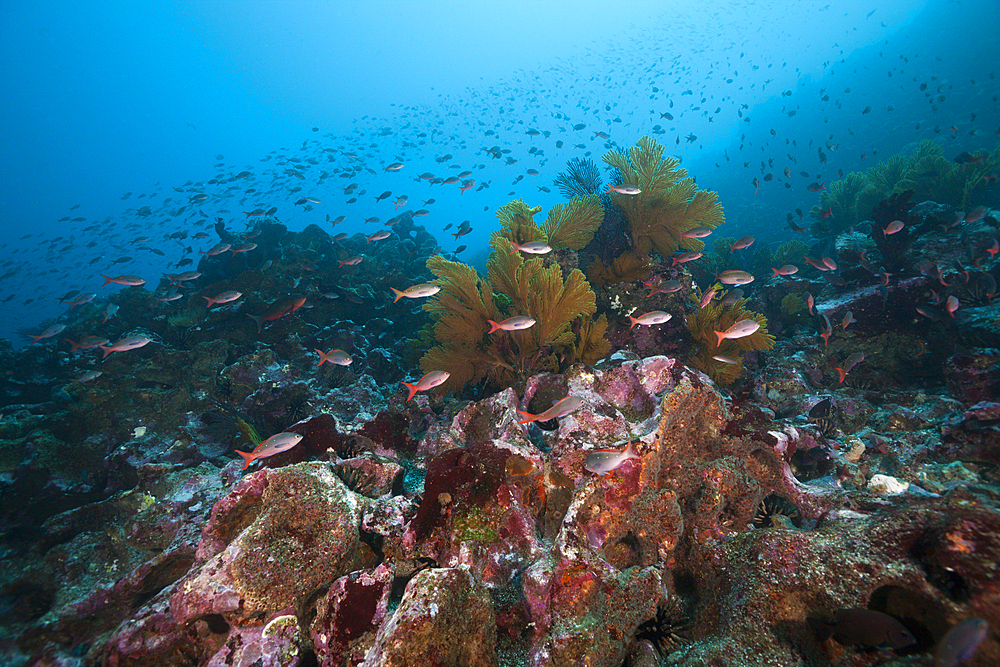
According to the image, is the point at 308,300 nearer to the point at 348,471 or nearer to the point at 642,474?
the point at 348,471

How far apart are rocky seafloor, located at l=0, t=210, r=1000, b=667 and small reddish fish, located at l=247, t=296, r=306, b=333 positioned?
256 cm

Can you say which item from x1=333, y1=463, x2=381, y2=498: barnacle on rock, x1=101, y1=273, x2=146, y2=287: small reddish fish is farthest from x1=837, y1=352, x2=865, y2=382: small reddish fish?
x1=101, y1=273, x2=146, y2=287: small reddish fish

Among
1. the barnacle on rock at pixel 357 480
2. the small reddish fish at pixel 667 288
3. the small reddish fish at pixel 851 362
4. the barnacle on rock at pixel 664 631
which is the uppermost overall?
the small reddish fish at pixel 667 288

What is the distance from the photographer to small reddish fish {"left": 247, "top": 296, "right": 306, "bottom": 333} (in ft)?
22.9

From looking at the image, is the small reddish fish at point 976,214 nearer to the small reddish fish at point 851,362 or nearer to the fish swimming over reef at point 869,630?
the small reddish fish at point 851,362

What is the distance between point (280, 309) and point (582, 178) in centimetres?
697

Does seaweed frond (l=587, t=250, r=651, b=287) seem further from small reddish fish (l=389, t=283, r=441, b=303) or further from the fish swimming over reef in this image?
the fish swimming over reef

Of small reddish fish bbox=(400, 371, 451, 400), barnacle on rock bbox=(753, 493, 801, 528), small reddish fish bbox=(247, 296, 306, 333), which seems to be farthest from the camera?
small reddish fish bbox=(247, 296, 306, 333)

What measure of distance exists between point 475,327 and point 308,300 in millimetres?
5323

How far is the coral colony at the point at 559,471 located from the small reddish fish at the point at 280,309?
0.07 m

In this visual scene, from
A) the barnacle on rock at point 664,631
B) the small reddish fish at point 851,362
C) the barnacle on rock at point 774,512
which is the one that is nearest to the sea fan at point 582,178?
the small reddish fish at point 851,362

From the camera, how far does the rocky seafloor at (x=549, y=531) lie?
2072 mm

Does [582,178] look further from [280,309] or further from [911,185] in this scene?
[911,185]

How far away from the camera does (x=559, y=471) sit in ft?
10.3
